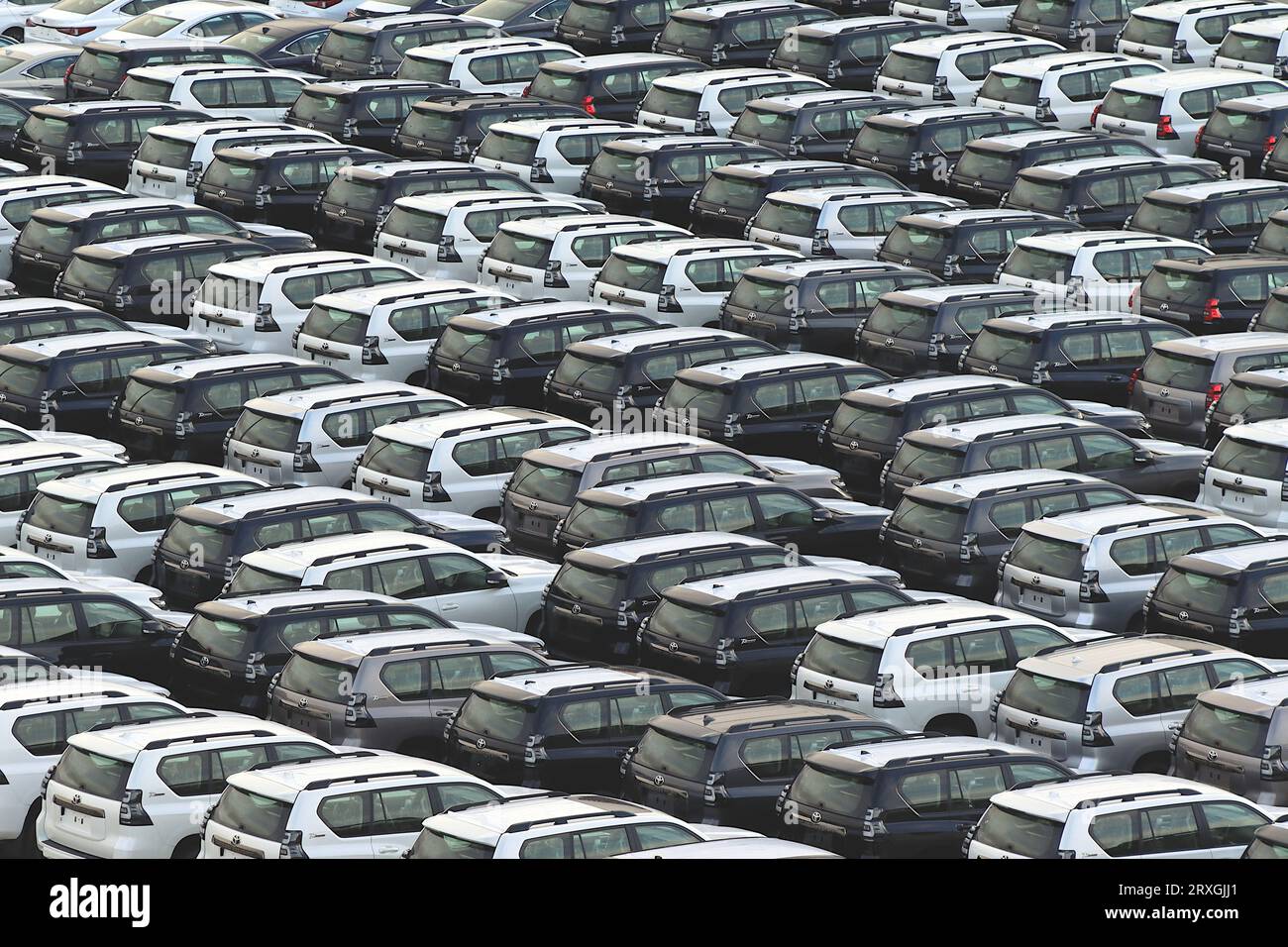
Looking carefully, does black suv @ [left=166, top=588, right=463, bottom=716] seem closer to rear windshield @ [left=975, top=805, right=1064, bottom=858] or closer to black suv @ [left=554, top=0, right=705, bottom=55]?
→ rear windshield @ [left=975, top=805, right=1064, bottom=858]

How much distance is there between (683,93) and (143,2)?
1207 centimetres

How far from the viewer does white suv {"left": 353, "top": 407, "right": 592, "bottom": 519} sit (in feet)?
98.0

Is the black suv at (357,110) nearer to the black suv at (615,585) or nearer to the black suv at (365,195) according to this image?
the black suv at (365,195)

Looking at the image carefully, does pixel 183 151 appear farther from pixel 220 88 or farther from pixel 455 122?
pixel 455 122

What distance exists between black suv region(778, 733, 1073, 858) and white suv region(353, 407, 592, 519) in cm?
893

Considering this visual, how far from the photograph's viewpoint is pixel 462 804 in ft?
67.6

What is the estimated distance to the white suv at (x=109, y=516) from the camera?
92.1 ft

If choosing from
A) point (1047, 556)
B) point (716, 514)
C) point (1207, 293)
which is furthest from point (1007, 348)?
point (1047, 556)

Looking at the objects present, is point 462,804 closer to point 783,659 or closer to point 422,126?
point 783,659

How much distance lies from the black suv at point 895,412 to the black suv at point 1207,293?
456cm

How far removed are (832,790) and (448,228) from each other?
18.6 m

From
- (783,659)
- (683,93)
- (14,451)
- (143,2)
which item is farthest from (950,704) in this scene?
(143,2)

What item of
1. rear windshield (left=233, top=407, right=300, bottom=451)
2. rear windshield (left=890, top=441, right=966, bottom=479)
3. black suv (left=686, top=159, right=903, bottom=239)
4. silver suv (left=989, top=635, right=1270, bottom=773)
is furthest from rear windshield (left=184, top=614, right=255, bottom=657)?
black suv (left=686, top=159, right=903, bottom=239)

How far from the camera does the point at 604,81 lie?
45938 millimetres
